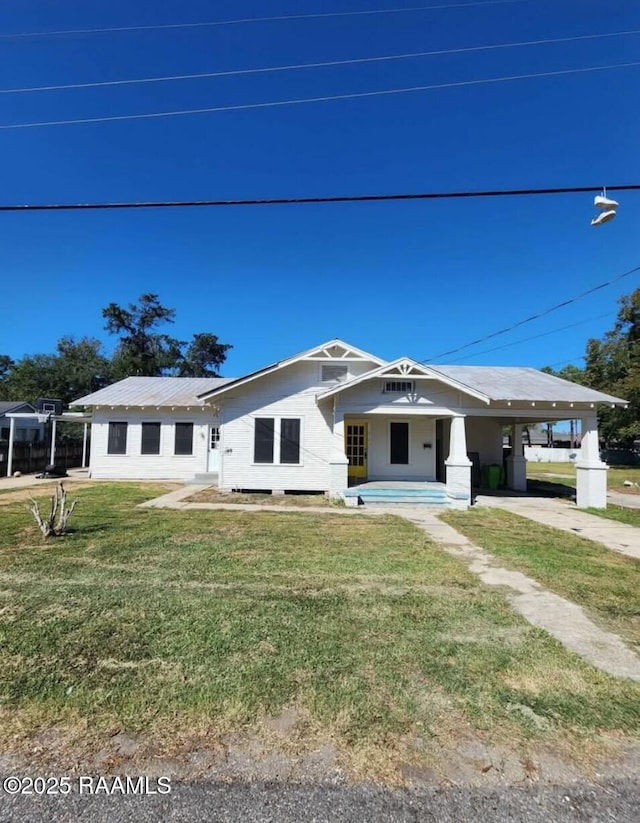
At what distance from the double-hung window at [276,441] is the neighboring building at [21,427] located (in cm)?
1927

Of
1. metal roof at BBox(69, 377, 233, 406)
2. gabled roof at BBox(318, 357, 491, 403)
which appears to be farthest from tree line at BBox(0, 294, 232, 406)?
gabled roof at BBox(318, 357, 491, 403)

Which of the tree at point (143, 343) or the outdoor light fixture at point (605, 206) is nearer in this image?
the outdoor light fixture at point (605, 206)

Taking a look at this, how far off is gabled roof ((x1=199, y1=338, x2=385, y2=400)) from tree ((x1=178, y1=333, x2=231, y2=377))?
28.8 m

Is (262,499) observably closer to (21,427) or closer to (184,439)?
(184,439)

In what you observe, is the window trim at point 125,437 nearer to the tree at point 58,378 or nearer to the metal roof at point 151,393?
the metal roof at point 151,393

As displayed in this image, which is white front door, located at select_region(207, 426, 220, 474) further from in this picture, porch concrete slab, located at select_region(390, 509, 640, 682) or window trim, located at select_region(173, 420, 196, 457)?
porch concrete slab, located at select_region(390, 509, 640, 682)

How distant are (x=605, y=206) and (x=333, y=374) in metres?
9.85

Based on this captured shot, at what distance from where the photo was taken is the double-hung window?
1470 centimetres

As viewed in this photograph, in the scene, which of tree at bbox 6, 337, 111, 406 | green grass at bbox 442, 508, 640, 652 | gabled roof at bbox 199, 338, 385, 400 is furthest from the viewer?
tree at bbox 6, 337, 111, 406

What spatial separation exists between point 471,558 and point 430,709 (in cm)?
430

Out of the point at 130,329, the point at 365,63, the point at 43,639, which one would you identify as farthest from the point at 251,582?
the point at 130,329

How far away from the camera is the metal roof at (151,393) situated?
18750mm

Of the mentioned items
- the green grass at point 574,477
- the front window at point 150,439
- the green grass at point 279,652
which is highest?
the front window at point 150,439

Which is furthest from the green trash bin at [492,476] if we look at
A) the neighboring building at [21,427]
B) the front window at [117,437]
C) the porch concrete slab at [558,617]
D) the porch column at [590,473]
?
the neighboring building at [21,427]
